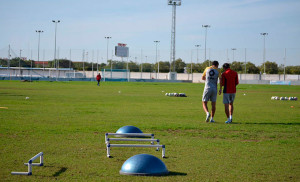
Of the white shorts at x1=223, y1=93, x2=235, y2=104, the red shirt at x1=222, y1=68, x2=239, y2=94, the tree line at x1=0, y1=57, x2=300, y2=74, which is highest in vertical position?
the tree line at x1=0, y1=57, x2=300, y2=74

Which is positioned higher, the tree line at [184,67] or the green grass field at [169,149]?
the tree line at [184,67]

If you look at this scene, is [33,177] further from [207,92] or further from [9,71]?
[9,71]

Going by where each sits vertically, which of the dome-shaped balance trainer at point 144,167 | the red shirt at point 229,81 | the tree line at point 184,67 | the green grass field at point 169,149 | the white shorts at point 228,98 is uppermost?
the tree line at point 184,67

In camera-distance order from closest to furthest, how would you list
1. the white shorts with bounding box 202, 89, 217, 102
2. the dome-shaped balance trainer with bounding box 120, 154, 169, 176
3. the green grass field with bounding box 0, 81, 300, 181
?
the dome-shaped balance trainer with bounding box 120, 154, 169, 176 → the green grass field with bounding box 0, 81, 300, 181 → the white shorts with bounding box 202, 89, 217, 102

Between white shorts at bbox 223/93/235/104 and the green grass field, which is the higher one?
white shorts at bbox 223/93/235/104

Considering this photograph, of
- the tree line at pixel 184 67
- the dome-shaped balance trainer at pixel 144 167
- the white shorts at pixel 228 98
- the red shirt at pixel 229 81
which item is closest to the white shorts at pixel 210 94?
the white shorts at pixel 228 98

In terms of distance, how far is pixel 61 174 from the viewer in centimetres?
691

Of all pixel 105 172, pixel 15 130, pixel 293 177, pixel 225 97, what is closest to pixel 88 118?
pixel 15 130

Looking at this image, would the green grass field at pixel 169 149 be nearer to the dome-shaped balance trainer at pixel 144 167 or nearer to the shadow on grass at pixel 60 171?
the shadow on grass at pixel 60 171

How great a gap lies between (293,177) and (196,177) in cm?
167

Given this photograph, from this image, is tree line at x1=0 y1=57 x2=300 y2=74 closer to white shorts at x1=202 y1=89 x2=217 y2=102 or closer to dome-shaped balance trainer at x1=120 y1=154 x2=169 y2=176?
white shorts at x1=202 y1=89 x2=217 y2=102

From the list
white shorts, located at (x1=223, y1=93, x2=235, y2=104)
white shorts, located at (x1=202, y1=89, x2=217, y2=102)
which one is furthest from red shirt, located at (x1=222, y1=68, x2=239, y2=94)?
white shorts, located at (x1=202, y1=89, x2=217, y2=102)

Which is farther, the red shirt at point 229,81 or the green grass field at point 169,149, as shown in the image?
the red shirt at point 229,81

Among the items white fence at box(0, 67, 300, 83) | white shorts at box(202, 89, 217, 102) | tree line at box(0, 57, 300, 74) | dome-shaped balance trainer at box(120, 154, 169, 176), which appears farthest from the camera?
tree line at box(0, 57, 300, 74)
